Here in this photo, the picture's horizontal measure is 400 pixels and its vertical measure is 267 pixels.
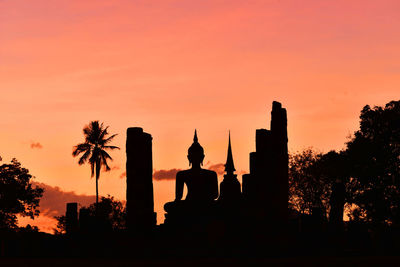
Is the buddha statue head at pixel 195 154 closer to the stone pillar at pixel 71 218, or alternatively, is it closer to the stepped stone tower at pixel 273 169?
the stepped stone tower at pixel 273 169

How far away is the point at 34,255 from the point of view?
26172 millimetres

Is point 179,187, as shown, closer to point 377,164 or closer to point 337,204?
point 337,204

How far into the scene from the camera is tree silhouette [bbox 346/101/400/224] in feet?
142

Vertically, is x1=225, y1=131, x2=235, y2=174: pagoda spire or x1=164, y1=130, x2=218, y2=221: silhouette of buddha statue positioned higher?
x1=225, y1=131, x2=235, y2=174: pagoda spire

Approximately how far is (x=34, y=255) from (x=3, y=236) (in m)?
1.75

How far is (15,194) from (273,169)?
19.9 meters

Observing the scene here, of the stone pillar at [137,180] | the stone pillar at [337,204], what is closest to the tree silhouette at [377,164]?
the stone pillar at [337,204]

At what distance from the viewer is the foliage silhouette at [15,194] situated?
42.3 metres

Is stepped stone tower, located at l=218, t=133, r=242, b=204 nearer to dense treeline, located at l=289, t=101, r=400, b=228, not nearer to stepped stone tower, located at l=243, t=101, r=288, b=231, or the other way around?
stepped stone tower, located at l=243, t=101, r=288, b=231

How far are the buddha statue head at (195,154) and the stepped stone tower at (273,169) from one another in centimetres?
260

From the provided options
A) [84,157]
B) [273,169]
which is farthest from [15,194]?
[273,169]

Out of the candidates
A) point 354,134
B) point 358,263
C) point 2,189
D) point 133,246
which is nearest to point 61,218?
point 2,189

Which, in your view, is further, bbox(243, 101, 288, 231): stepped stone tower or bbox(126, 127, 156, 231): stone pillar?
bbox(243, 101, 288, 231): stepped stone tower

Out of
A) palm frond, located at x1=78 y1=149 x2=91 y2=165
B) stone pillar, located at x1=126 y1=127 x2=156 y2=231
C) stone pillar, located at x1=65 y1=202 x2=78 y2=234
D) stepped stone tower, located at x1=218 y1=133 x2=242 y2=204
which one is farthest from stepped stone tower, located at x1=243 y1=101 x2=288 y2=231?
palm frond, located at x1=78 y1=149 x2=91 y2=165
